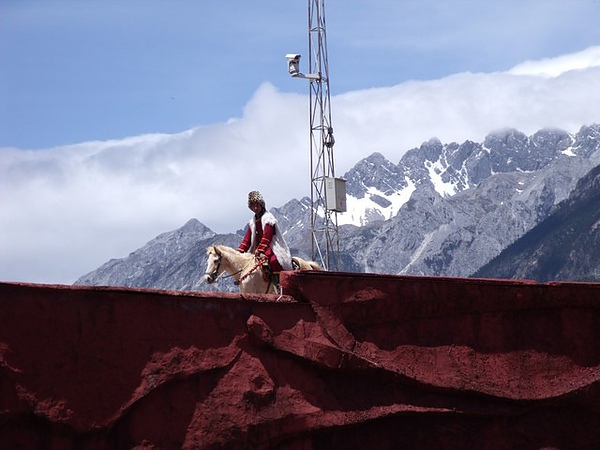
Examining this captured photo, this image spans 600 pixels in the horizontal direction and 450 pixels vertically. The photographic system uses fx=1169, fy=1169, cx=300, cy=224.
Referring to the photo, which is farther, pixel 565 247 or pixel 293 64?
pixel 565 247

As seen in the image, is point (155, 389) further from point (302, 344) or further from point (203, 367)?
point (302, 344)

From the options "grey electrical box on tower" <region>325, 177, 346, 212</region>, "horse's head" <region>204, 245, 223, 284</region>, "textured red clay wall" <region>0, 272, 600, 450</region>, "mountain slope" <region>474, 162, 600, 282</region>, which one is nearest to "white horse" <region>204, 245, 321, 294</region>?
"horse's head" <region>204, 245, 223, 284</region>

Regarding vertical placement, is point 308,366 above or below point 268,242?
below

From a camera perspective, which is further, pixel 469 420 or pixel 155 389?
pixel 469 420

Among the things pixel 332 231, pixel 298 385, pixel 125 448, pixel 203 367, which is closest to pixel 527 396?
pixel 298 385

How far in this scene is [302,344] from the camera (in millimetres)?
9609

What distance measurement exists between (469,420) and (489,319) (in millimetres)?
922

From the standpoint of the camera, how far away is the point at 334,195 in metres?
26.9

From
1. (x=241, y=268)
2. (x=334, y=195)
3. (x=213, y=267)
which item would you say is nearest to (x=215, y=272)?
(x=213, y=267)

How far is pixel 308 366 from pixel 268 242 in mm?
4653

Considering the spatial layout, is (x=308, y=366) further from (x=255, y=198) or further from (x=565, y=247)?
(x=565, y=247)

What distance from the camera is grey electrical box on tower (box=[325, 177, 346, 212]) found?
1058 inches

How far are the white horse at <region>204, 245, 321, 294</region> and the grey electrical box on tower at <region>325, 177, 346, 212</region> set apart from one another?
11190 millimetres

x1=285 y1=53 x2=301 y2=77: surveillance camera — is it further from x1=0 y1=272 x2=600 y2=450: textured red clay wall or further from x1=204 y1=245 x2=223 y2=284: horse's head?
x1=0 y1=272 x2=600 y2=450: textured red clay wall
